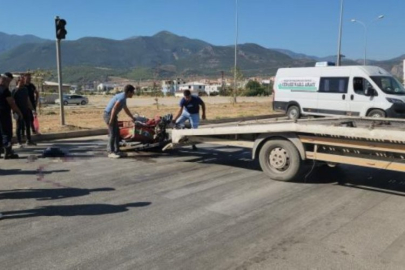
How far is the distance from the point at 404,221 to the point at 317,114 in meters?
13.3

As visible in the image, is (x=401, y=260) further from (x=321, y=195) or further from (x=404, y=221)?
(x=321, y=195)

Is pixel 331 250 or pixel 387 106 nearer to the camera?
pixel 331 250

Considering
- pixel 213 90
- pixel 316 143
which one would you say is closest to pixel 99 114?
pixel 316 143

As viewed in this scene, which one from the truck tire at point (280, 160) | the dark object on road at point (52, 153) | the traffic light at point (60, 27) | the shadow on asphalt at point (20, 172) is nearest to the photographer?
the truck tire at point (280, 160)

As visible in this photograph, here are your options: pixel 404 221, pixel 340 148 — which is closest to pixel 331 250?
pixel 404 221

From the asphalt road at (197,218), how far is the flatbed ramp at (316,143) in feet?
1.29

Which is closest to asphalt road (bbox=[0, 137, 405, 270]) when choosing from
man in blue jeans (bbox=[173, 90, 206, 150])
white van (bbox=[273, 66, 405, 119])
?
man in blue jeans (bbox=[173, 90, 206, 150])

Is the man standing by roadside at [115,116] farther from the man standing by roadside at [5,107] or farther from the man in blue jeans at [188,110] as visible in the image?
the man standing by roadside at [5,107]

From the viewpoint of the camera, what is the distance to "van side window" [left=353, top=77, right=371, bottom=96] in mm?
15961

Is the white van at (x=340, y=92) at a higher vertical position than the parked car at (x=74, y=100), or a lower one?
higher

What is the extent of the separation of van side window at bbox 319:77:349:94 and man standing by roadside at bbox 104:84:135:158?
33.6ft

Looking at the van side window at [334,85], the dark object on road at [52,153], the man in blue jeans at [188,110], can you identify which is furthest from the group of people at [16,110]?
the van side window at [334,85]

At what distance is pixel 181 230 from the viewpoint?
4.72m

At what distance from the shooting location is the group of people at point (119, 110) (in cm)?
912
